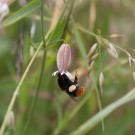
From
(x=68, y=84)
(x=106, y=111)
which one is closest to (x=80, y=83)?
(x=106, y=111)

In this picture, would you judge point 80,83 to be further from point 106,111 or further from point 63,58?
point 63,58

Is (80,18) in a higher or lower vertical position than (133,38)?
higher

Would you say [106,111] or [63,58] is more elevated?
[63,58]

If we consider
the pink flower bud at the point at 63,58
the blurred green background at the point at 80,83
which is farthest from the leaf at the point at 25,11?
the blurred green background at the point at 80,83

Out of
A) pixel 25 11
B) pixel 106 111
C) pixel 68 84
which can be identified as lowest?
pixel 106 111

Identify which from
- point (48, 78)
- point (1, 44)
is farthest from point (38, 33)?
point (48, 78)

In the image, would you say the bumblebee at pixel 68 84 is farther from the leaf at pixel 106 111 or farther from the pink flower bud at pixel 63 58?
the leaf at pixel 106 111

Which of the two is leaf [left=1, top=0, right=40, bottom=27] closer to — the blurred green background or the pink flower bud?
the pink flower bud

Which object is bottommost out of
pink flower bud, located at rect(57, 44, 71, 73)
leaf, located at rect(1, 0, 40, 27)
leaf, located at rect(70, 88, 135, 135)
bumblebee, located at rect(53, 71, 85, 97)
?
leaf, located at rect(70, 88, 135, 135)

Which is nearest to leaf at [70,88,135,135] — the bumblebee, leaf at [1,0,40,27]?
the bumblebee

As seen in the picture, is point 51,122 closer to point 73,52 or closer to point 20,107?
point 20,107

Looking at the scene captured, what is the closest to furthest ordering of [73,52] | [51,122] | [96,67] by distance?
[96,67] → [51,122] → [73,52]
